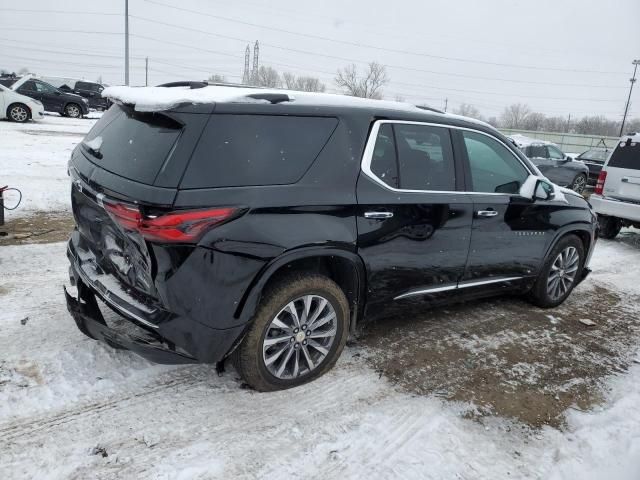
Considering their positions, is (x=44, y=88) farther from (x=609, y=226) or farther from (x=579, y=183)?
(x=609, y=226)

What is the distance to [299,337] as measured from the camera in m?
3.08

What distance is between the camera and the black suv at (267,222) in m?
2.57

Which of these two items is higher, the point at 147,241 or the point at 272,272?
the point at 147,241

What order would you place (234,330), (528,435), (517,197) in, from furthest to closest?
(517,197) → (528,435) → (234,330)

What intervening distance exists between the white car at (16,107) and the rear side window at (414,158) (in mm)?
17414

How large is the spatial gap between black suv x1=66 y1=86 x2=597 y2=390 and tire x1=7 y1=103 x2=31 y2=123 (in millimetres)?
16262

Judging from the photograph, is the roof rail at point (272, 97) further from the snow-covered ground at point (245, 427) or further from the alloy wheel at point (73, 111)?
the alloy wheel at point (73, 111)

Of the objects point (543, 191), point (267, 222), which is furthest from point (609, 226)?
point (267, 222)

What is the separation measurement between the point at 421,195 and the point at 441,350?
1292mm

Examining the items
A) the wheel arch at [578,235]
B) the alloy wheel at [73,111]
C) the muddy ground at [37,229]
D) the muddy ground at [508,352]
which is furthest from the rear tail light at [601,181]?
the alloy wheel at [73,111]

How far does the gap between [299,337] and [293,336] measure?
0.05 meters

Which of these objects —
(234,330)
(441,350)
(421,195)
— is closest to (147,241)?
(234,330)

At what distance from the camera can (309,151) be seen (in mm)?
2994

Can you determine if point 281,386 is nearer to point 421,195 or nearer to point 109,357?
point 109,357
